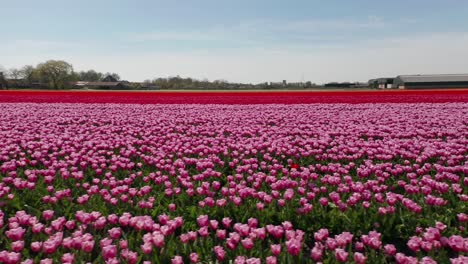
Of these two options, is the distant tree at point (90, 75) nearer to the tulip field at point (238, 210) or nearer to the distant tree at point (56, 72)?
the distant tree at point (56, 72)


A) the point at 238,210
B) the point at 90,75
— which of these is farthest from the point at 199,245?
the point at 90,75

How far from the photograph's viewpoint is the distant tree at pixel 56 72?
3131 inches

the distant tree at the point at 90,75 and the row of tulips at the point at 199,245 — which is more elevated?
the distant tree at the point at 90,75

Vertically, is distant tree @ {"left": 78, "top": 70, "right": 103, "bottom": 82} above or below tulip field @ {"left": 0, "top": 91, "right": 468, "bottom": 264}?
above

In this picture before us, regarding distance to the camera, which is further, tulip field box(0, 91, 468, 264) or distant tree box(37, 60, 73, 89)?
A: distant tree box(37, 60, 73, 89)

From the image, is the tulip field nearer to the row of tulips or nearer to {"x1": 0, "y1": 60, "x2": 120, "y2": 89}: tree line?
the row of tulips

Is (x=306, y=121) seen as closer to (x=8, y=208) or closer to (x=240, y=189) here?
(x=240, y=189)

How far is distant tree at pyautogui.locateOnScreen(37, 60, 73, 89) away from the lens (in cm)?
7954

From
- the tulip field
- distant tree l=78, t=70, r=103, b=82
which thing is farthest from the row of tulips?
distant tree l=78, t=70, r=103, b=82

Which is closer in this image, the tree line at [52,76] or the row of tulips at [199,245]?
the row of tulips at [199,245]

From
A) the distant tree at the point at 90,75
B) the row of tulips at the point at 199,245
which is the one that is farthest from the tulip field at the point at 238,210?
the distant tree at the point at 90,75

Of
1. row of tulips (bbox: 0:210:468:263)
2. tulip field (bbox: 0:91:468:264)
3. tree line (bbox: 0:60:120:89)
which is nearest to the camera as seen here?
row of tulips (bbox: 0:210:468:263)

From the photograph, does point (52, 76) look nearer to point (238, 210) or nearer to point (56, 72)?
point (56, 72)

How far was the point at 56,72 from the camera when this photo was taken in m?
85.9
